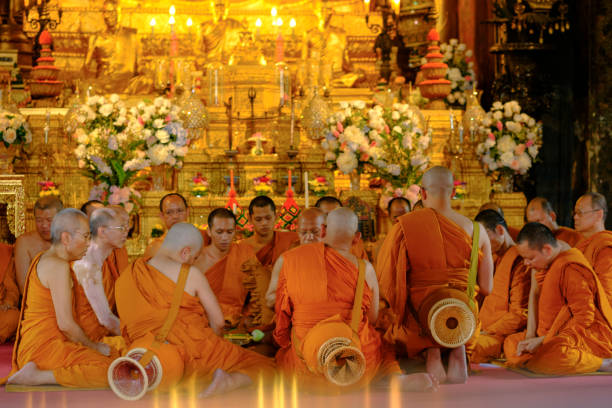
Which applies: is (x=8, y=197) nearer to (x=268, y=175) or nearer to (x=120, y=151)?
(x=120, y=151)

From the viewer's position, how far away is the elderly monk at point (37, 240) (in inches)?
280

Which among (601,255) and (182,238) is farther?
(601,255)

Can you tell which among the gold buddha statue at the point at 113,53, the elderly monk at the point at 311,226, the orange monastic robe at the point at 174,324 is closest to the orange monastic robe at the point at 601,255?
the elderly monk at the point at 311,226

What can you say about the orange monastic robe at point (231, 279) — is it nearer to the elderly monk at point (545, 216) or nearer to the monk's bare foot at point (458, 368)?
the monk's bare foot at point (458, 368)

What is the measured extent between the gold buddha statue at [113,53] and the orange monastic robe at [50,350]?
667 centimetres

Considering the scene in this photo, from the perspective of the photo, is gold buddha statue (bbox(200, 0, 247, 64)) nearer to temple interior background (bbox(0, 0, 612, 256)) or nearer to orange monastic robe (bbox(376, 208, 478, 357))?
temple interior background (bbox(0, 0, 612, 256))

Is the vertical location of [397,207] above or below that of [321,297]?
above

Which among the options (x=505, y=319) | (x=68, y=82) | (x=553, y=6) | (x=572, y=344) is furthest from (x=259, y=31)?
(x=572, y=344)

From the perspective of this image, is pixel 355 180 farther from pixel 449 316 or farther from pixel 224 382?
pixel 224 382

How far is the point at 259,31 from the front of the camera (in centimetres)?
1235

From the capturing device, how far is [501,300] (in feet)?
21.5

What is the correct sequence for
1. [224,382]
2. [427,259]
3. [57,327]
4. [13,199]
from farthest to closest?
[13,199], [427,259], [57,327], [224,382]

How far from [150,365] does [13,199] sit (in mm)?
3709

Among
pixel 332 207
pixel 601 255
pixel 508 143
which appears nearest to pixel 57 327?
pixel 332 207
